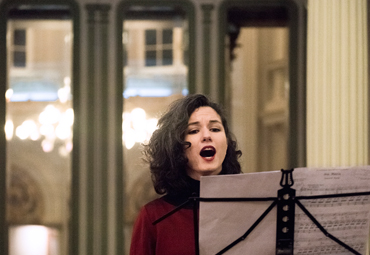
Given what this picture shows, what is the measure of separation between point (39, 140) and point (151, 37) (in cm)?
147

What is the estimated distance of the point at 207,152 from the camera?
1.80 m

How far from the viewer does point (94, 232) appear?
4.50m

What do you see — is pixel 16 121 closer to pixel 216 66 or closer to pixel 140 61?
pixel 140 61

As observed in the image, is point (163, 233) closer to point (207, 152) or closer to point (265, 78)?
point (207, 152)

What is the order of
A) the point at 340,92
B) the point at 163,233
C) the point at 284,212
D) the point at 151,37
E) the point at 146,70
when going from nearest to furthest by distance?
the point at 284,212 < the point at 163,233 < the point at 340,92 < the point at 151,37 < the point at 146,70

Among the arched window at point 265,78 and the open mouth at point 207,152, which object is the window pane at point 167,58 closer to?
the arched window at point 265,78

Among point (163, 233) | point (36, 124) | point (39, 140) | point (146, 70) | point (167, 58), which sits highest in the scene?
point (167, 58)

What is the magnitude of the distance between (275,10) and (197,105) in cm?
307

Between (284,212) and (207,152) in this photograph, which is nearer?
(284,212)

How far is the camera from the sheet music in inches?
59.4

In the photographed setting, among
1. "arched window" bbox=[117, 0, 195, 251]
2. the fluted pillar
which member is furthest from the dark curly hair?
"arched window" bbox=[117, 0, 195, 251]

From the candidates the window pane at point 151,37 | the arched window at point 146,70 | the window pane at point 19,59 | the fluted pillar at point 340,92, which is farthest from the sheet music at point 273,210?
the window pane at point 19,59

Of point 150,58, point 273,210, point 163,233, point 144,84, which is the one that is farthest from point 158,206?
point 150,58

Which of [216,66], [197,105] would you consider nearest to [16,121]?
[216,66]
